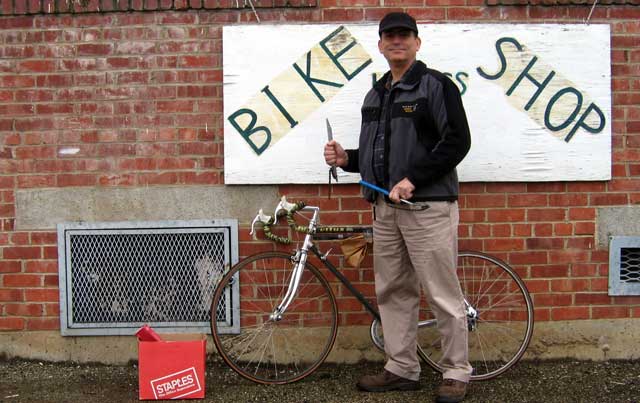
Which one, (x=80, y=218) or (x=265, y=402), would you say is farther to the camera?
(x=80, y=218)

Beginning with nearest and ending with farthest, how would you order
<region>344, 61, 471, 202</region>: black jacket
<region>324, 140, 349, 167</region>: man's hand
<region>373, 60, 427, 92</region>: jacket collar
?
<region>344, 61, 471, 202</region>: black jacket → <region>373, 60, 427, 92</region>: jacket collar → <region>324, 140, 349, 167</region>: man's hand

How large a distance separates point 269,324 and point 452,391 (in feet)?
4.20

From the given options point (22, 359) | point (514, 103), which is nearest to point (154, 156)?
point (22, 359)

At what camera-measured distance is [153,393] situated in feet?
13.6

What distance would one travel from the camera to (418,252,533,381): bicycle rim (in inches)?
184

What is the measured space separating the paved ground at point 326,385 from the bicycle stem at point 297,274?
0.48m

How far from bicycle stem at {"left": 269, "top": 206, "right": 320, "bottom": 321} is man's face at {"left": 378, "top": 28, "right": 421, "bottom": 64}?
109 cm

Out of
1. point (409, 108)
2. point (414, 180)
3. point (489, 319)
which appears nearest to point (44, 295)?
point (414, 180)

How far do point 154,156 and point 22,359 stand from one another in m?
1.65

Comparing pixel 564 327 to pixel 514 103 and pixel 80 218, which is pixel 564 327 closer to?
pixel 514 103

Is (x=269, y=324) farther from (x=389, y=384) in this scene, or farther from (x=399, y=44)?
(x=399, y=44)

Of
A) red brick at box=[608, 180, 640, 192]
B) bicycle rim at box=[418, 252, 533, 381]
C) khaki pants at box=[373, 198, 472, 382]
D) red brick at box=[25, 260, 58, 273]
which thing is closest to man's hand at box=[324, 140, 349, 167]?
khaki pants at box=[373, 198, 472, 382]

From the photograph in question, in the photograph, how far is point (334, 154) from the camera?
420cm

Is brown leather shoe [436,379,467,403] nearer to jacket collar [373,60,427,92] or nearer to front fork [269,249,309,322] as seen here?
front fork [269,249,309,322]
